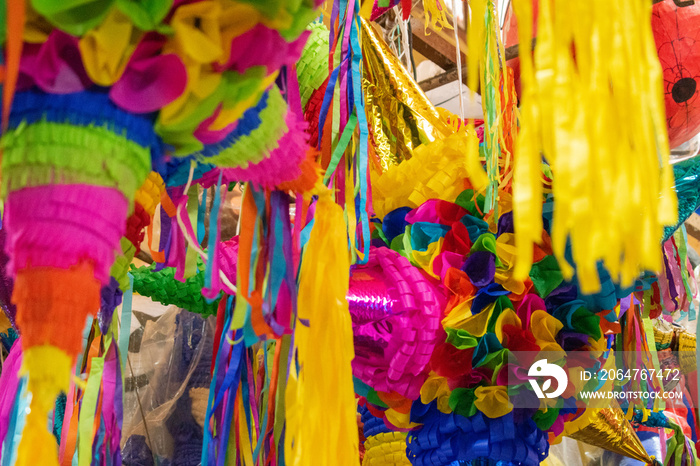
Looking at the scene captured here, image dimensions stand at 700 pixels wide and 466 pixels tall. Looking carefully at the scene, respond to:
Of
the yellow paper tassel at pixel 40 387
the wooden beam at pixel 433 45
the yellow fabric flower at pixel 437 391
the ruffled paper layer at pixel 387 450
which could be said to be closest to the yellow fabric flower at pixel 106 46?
the yellow paper tassel at pixel 40 387

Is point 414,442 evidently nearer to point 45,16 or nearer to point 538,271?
point 538,271

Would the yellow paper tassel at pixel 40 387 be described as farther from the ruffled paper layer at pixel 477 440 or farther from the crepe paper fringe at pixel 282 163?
the ruffled paper layer at pixel 477 440

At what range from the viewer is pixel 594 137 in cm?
21

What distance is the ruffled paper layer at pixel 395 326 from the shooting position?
0.63m

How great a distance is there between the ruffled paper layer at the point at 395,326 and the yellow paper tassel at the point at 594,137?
415 mm

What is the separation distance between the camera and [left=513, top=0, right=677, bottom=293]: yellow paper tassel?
20 centimetres

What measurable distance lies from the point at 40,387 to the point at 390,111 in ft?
2.14

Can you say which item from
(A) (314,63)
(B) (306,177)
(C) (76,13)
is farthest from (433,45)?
(C) (76,13)

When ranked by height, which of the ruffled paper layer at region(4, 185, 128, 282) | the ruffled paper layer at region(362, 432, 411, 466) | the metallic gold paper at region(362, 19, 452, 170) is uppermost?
the metallic gold paper at region(362, 19, 452, 170)

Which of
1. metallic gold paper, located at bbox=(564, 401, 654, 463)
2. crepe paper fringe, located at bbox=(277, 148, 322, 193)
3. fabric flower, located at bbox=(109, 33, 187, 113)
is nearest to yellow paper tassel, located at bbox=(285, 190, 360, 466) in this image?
crepe paper fringe, located at bbox=(277, 148, 322, 193)

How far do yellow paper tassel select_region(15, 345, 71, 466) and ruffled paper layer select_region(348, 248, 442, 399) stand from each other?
41cm

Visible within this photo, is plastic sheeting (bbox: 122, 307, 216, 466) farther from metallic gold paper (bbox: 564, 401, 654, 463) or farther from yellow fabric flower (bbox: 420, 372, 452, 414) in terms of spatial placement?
A: metallic gold paper (bbox: 564, 401, 654, 463)

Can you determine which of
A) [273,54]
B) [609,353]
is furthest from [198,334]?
[273,54]

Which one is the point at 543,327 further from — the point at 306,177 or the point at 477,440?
the point at 306,177
